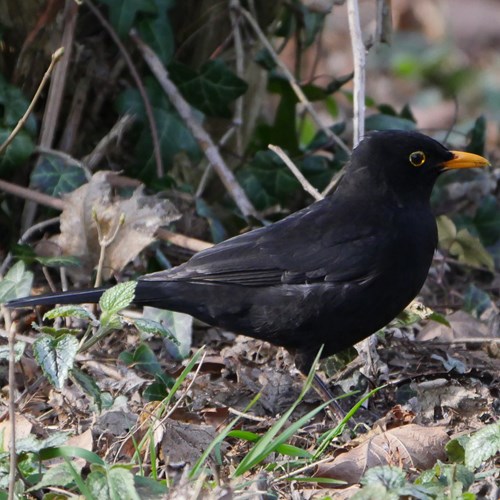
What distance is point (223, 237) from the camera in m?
6.16

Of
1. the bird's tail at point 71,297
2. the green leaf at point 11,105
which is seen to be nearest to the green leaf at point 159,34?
the green leaf at point 11,105

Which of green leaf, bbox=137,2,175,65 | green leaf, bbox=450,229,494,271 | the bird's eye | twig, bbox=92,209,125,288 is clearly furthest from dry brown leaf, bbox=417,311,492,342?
green leaf, bbox=137,2,175,65

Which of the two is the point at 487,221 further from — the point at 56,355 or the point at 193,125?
the point at 56,355

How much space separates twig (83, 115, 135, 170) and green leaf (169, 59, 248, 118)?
16.4 inches

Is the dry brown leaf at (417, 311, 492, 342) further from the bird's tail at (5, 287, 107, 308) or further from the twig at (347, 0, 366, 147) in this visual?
the bird's tail at (5, 287, 107, 308)

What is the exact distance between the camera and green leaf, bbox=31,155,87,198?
19.5ft

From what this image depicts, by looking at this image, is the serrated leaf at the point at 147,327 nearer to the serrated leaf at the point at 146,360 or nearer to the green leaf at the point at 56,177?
the serrated leaf at the point at 146,360

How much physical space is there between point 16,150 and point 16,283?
955 mm

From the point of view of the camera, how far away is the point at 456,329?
Answer: 5645mm

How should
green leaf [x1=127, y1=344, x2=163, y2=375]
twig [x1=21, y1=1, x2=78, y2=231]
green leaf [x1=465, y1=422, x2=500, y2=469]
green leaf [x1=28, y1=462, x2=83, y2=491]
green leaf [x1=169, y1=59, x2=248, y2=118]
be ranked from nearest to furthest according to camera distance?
green leaf [x1=28, y1=462, x2=83, y2=491], green leaf [x1=465, y1=422, x2=500, y2=469], green leaf [x1=127, y1=344, x2=163, y2=375], twig [x1=21, y1=1, x2=78, y2=231], green leaf [x1=169, y1=59, x2=248, y2=118]

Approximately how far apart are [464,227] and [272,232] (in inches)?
73.9

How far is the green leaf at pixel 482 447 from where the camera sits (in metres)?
3.79

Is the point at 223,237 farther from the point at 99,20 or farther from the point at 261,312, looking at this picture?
the point at 99,20

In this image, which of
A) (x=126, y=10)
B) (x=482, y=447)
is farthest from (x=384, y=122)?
(x=482, y=447)
